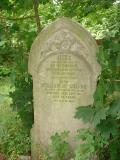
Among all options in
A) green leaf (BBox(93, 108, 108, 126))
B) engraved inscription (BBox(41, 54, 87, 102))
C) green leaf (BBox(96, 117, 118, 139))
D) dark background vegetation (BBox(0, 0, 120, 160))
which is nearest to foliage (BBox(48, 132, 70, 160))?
dark background vegetation (BBox(0, 0, 120, 160))

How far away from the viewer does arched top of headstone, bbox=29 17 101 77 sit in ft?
16.2

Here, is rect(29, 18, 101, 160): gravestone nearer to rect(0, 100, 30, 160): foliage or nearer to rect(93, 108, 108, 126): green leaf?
rect(0, 100, 30, 160): foliage

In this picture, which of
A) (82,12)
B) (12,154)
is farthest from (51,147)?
(82,12)

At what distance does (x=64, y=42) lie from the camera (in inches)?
198

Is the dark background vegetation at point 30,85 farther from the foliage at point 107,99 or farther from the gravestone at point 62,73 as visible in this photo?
the gravestone at point 62,73

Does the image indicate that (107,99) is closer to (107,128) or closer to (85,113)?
(107,128)

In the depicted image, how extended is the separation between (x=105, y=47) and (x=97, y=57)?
17cm

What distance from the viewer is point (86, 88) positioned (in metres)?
5.05

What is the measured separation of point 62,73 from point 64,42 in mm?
338

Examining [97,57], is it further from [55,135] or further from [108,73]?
[55,135]

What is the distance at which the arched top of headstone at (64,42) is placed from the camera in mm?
4926

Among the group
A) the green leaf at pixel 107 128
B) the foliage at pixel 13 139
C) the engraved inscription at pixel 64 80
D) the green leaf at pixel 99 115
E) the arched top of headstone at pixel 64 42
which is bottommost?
the foliage at pixel 13 139

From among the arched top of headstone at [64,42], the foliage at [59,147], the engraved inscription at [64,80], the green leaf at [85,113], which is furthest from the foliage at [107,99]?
the foliage at [59,147]

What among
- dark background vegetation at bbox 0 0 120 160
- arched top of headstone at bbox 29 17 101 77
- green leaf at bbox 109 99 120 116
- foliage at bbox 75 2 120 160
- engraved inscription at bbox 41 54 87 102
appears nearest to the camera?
green leaf at bbox 109 99 120 116
